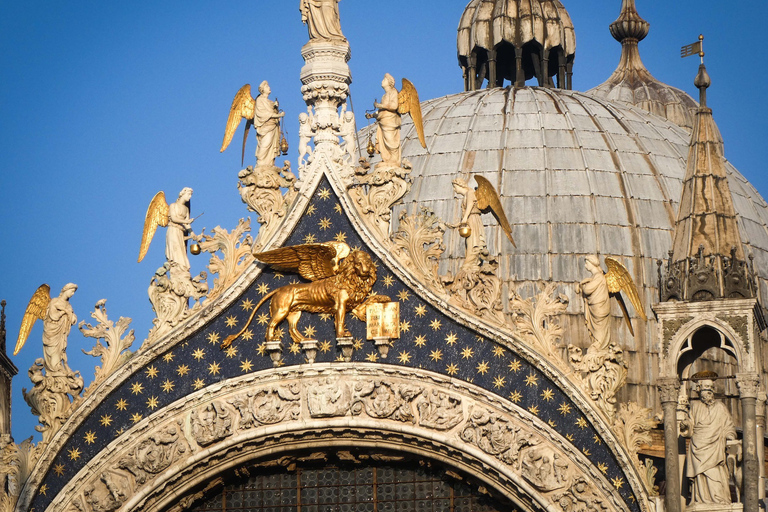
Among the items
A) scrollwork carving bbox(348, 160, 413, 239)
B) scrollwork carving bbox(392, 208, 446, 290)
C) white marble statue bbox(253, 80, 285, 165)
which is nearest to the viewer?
scrollwork carving bbox(392, 208, 446, 290)

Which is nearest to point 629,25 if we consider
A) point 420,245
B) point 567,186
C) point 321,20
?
point 567,186

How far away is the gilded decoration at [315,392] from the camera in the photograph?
23.9m

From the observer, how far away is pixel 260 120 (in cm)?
2542

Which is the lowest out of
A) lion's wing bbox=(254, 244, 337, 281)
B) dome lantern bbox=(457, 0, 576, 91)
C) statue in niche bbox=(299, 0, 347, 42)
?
lion's wing bbox=(254, 244, 337, 281)

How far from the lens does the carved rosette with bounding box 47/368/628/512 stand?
23953mm

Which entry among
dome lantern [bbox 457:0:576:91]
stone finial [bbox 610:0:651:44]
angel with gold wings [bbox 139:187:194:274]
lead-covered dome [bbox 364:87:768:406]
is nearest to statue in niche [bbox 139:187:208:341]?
angel with gold wings [bbox 139:187:194:274]

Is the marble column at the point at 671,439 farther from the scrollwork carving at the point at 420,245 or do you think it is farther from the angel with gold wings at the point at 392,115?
the angel with gold wings at the point at 392,115

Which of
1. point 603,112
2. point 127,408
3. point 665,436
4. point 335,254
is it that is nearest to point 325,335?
point 335,254

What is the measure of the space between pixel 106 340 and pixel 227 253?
73.6 inches

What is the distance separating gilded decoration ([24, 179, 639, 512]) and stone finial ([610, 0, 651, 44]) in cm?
1722

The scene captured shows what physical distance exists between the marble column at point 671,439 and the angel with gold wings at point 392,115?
4.58 meters

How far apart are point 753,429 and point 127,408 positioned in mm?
7697

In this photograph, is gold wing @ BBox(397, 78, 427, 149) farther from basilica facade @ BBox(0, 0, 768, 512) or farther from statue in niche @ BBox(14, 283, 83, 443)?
statue in niche @ BBox(14, 283, 83, 443)

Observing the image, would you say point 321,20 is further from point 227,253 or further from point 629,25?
point 629,25
